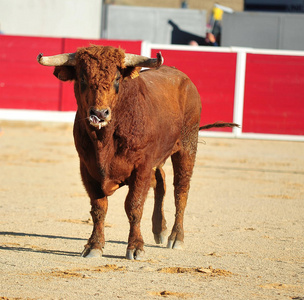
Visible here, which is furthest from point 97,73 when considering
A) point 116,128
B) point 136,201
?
point 136,201

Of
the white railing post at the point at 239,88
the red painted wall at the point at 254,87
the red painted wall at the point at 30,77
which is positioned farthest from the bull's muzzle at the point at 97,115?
the red painted wall at the point at 30,77

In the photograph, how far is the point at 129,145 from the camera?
13.3ft

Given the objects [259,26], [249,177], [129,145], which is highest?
[259,26]

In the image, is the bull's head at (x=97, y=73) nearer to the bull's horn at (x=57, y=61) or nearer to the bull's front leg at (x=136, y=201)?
the bull's horn at (x=57, y=61)

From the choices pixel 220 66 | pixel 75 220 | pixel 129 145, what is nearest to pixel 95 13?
pixel 220 66

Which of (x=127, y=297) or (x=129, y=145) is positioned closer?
(x=127, y=297)

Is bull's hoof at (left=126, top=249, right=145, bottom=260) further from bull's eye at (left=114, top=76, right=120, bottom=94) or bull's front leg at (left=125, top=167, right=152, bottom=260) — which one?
bull's eye at (left=114, top=76, right=120, bottom=94)

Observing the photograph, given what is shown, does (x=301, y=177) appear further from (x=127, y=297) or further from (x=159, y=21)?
(x=159, y=21)

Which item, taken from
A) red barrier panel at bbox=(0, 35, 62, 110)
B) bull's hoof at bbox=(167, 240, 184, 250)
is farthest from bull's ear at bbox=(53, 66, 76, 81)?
red barrier panel at bbox=(0, 35, 62, 110)

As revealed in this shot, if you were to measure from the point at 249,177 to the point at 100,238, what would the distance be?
162 inches

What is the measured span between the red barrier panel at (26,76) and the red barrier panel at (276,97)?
3457 millimetres

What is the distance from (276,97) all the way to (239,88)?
2.03 feet

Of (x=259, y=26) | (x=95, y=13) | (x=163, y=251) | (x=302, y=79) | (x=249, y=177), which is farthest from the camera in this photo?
(x=95, y=13)

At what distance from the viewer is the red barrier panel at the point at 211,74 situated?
1220cm
